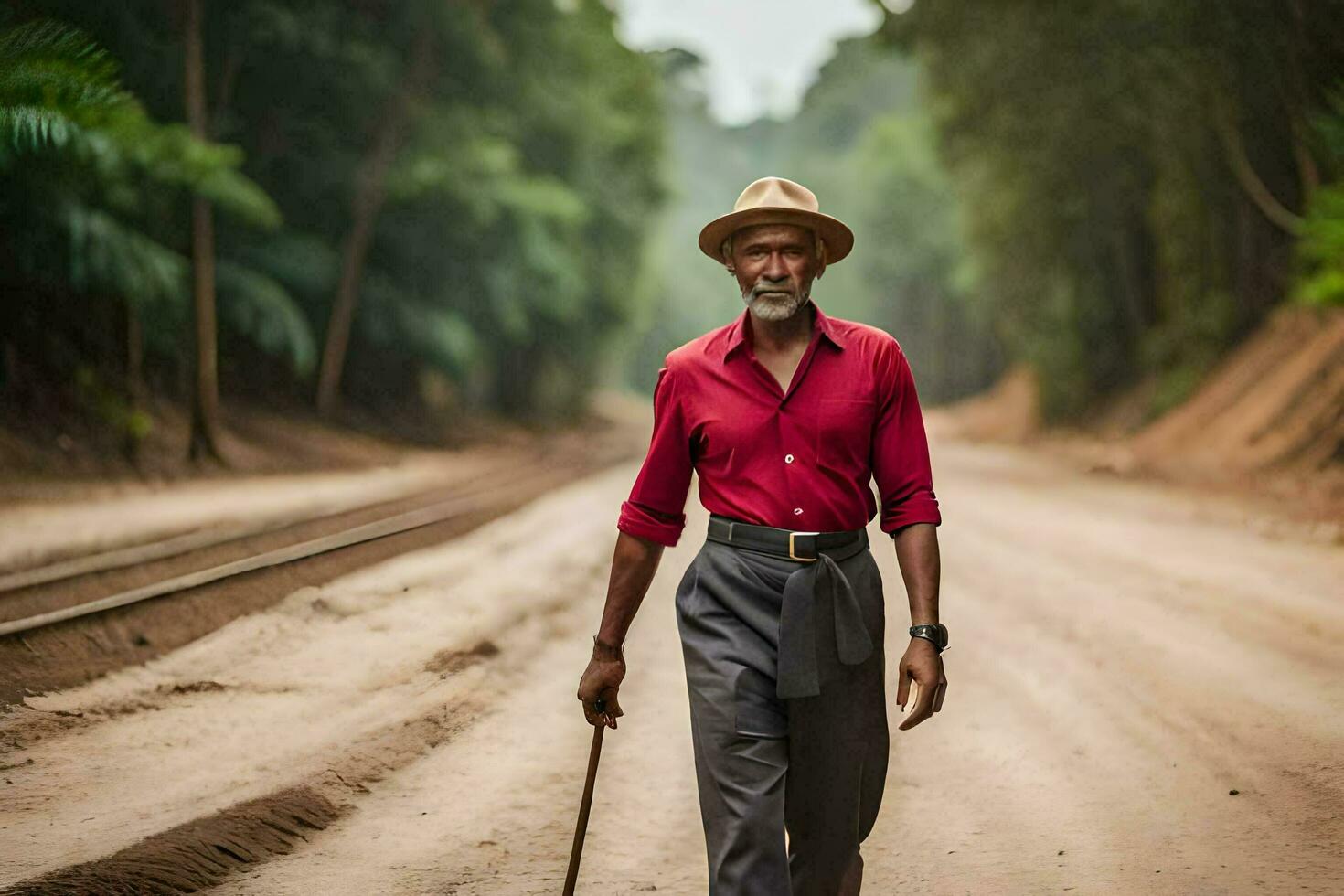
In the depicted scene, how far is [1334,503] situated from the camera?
13.9 m

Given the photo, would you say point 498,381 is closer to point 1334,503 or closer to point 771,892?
point 1334,503

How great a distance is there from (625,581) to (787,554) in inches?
19.2

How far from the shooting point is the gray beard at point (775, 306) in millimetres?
3229

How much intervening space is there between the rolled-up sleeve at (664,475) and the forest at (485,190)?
5.50m

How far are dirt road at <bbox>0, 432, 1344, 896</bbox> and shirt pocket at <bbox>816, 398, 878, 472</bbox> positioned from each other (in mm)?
1748

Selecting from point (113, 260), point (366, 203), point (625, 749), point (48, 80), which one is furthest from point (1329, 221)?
point (366, 203)

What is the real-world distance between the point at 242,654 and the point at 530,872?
3.69 metres

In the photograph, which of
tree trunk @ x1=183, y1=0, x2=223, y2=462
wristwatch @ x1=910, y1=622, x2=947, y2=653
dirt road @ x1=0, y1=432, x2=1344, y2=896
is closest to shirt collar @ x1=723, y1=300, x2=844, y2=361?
wristwatch @ x1=910, y1=622, x2=947, y2=653

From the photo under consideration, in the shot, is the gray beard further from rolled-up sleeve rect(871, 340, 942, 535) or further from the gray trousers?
the gray trousers

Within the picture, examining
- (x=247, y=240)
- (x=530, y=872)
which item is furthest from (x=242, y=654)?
(x=247, y=240)

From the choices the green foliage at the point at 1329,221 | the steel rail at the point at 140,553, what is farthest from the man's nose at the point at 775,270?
the green foliage at the point at 1329,221

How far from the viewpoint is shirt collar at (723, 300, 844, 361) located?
3.24 meters

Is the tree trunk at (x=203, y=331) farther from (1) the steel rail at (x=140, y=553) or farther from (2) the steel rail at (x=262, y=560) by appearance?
(1) the steel rail at (x=140, y=553)

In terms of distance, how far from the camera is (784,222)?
3.31 m
